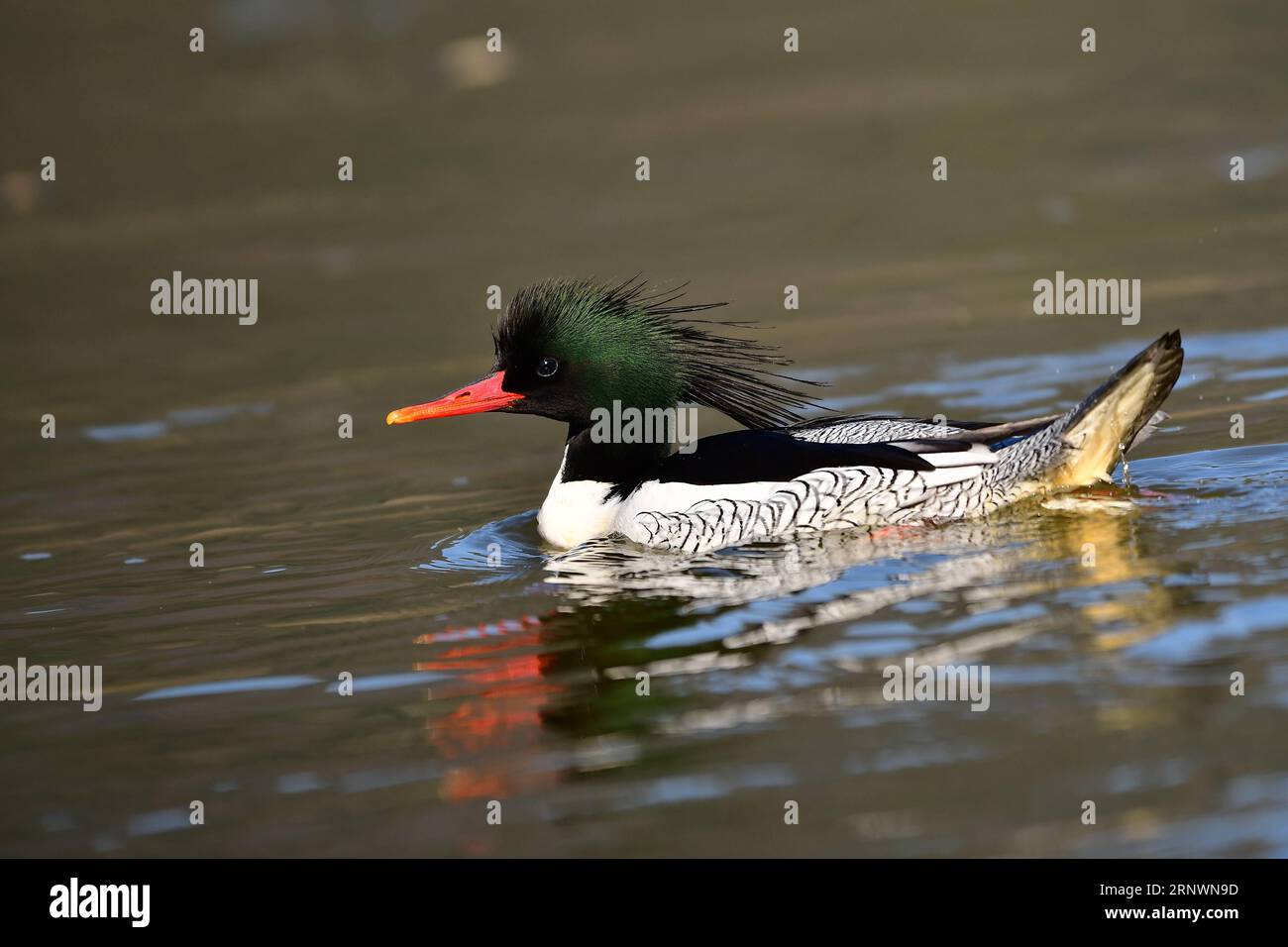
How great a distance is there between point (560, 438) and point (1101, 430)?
206 inches

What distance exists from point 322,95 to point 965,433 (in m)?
11.6

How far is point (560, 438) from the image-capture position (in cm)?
1267

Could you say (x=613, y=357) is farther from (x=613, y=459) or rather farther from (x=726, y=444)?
(x=726, y=444)

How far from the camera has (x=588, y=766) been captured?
6.24 meters

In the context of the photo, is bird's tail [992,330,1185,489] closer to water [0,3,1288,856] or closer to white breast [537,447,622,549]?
water [0,3,1288,856]

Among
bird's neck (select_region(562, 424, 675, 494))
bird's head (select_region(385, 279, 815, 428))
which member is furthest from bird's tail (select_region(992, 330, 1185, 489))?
bird's neck (select_region(562, 424, 675, 494))

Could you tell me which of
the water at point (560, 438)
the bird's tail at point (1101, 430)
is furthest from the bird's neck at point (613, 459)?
the bird's tail at point (1101, 430)

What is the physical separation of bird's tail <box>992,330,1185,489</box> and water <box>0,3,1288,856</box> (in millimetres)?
219

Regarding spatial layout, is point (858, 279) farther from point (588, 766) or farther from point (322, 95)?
point (588, 766)

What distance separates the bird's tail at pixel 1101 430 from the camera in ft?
25.9

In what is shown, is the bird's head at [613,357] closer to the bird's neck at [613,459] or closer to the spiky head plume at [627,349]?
the spiky head plume at [627,349]

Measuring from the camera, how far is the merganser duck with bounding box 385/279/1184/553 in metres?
8.59

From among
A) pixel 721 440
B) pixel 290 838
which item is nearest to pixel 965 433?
pixel 721 440

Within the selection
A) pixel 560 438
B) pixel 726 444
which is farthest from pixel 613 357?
pixel 560 438
